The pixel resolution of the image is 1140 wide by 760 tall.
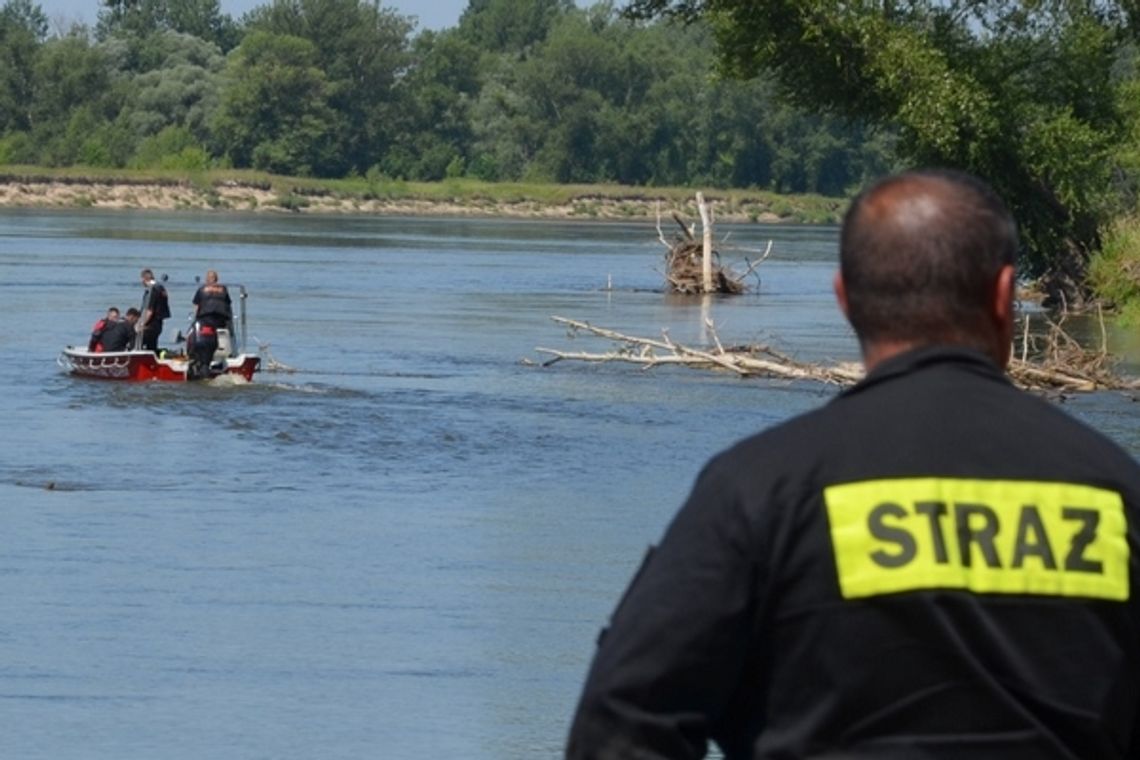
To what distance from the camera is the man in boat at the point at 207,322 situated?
2566 cm

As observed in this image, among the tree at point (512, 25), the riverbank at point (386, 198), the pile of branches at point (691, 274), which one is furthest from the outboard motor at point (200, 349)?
the tree at point (512, 25)

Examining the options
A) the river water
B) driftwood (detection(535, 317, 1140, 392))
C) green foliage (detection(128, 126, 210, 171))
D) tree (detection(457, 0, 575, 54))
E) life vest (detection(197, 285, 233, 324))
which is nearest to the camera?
the river water

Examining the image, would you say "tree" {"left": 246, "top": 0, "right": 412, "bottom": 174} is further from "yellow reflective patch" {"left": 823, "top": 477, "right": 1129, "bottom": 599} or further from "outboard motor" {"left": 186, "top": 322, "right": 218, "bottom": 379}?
"yellow reflective patch" {"left": 823, "top": 477, "right": 1129, "bottom": 599}

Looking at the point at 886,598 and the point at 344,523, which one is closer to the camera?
the point at 886,598

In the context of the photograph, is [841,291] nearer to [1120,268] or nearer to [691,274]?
[1120,268]

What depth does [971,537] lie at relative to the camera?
3000 mm

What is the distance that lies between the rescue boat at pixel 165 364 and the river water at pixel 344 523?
12.6 inches

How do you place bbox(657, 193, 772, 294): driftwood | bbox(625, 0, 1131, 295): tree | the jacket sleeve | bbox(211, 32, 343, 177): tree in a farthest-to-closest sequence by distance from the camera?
bbox(211, 32, 343, 177): tree → bbox(657, 193, 772, 294): driftwood → bbox(625, 0, 1131, 295): tree → the jacket sleeve

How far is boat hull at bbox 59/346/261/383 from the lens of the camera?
2616 cm

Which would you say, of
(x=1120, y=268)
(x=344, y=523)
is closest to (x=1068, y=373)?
(x=344, y=523)

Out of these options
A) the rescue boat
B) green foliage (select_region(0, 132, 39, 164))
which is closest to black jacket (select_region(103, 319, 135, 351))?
the rescue boat

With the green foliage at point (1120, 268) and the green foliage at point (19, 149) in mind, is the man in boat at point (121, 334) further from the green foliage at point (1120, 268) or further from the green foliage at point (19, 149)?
the green foliage at point (19, 149)

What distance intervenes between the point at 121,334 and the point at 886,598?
80.5 feet

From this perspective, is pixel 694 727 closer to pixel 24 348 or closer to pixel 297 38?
pixel 24 348
